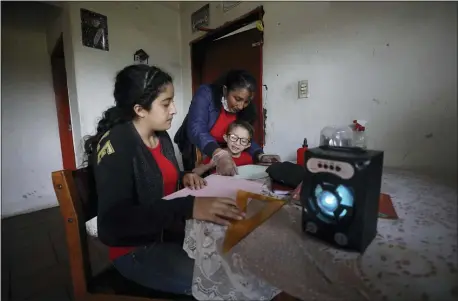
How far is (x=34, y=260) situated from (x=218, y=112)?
5.24ft

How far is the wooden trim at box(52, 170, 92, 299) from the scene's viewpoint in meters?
0.59

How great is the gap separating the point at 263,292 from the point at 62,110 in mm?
2865

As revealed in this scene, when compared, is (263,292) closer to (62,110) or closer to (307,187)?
(307,187)

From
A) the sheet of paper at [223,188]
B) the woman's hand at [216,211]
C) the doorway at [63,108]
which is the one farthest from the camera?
the doorway at [63,108]

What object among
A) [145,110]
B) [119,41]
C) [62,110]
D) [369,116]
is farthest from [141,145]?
[62,110]

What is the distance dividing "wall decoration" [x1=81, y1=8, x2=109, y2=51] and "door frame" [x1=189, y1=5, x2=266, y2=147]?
81 centimetres

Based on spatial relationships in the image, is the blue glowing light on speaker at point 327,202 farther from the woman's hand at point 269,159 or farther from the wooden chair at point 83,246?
the woman's hand at point 269,159

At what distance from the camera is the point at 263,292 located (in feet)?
1.41

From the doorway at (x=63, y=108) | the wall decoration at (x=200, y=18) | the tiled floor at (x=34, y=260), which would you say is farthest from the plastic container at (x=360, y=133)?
the doorway at (x=63, y=108)

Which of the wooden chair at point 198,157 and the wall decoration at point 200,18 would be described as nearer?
the wooden chair at point 198,157

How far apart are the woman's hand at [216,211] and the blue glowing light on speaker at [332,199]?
188mm

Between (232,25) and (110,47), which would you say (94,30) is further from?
(232,25)

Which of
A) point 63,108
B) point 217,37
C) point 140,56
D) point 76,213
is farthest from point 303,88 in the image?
point 63,108

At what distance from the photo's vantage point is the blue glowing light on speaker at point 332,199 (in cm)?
38
